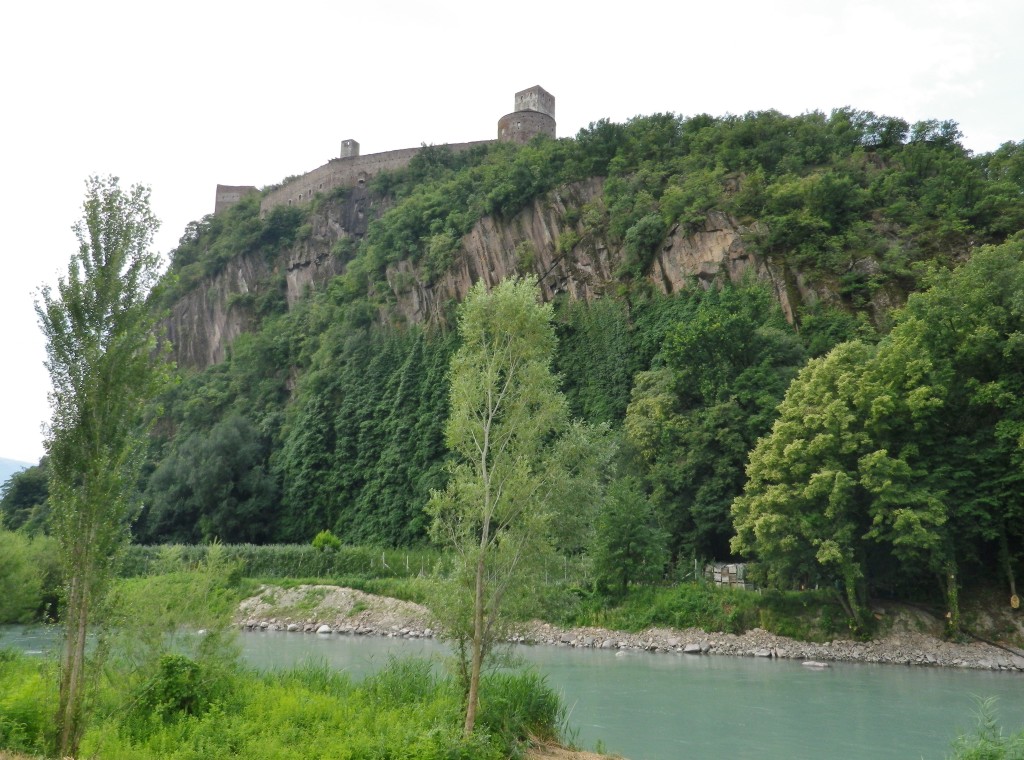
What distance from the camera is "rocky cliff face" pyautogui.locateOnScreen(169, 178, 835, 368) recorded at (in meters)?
43.4

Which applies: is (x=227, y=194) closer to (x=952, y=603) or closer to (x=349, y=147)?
(x=349, y=147)

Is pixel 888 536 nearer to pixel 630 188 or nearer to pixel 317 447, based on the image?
pixel 630 188

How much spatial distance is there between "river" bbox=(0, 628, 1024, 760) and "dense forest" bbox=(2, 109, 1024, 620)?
4.05 metres

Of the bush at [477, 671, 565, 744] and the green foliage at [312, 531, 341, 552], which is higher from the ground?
the green foliage at [312, 531, 341, 552]

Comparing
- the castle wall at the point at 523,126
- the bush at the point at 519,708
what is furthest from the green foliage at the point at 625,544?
the castle wall at the point at 523,126

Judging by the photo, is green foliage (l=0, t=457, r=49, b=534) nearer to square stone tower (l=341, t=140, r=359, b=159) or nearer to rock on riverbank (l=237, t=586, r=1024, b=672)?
rock on riverbank (l=237, t=586, r=1024, b=672)

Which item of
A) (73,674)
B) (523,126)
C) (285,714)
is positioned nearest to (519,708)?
(285,714)

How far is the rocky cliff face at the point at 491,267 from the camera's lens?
43.4 m

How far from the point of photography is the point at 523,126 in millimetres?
71938

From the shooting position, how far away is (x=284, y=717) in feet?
35.5

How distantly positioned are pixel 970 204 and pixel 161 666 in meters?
41.4

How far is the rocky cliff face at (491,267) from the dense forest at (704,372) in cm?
54

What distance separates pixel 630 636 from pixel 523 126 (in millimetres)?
54079

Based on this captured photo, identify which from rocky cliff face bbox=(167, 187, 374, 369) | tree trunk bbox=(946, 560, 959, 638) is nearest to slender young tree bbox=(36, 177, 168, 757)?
tree trunk bbox=(946, 560, 959, 638)
